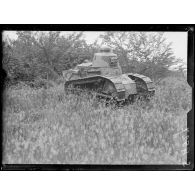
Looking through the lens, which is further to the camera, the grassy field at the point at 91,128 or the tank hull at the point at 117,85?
the tank hull at the point at 117,85

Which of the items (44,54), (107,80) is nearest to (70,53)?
(44,54)

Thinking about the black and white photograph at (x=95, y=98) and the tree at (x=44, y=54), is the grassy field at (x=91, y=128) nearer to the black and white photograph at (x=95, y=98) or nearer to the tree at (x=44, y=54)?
the black and white photograph at (x=95, y=98)

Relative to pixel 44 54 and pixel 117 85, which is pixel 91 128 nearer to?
pixel 117 85

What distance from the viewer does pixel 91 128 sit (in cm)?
436

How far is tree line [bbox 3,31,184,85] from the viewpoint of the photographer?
4.38 m

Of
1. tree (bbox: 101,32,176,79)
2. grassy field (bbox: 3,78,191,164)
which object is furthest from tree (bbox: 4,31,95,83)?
tree (bbox: 101,32,176,79)

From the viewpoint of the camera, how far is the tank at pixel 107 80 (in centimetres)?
440

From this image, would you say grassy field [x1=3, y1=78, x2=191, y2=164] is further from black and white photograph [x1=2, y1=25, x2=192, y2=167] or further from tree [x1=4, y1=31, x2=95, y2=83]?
tree [x1=4, y1=31, x2=95, y2=83]

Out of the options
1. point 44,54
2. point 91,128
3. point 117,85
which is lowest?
point 91,128

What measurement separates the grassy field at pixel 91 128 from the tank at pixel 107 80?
0.09 metres

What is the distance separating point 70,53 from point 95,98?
0.45 metres

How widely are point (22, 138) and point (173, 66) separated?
144 cm

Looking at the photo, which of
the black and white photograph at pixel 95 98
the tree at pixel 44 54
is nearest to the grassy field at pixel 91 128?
the black and white photograph at pixel 95 98

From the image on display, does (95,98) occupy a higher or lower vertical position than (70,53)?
lower
